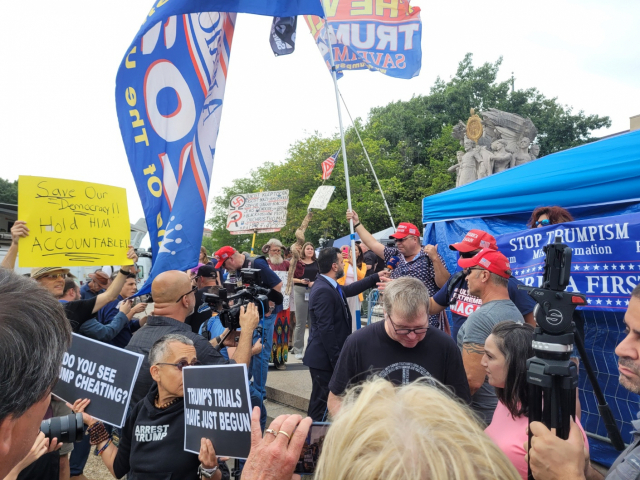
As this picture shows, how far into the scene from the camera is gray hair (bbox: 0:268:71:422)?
1.07 meters

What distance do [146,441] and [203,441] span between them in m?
0.43

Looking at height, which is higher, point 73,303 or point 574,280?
point 574,280

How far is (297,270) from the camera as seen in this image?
827 centimetres

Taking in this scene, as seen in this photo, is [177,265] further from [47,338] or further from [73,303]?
[47,338]

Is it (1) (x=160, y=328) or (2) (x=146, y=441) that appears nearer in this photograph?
(2) (x=146, y=441)

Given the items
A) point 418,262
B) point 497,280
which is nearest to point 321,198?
point 418,262

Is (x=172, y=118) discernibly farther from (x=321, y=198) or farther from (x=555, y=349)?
(x=321, y=198)

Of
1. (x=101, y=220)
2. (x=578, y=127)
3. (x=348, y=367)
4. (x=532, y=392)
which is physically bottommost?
(x=348, y=367)

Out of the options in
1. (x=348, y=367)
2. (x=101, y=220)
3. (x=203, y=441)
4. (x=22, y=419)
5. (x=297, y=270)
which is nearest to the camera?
(x=22, y=419)

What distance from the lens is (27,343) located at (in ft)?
3.63

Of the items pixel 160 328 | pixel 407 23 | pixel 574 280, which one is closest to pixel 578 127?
pixel 407 23

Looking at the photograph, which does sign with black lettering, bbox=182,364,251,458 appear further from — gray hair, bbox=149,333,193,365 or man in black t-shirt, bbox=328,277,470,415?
man in black t-shirt, bbox=328,277,470,415

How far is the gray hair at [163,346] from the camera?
257cm

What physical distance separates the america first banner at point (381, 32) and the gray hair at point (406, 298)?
4.84 meters
